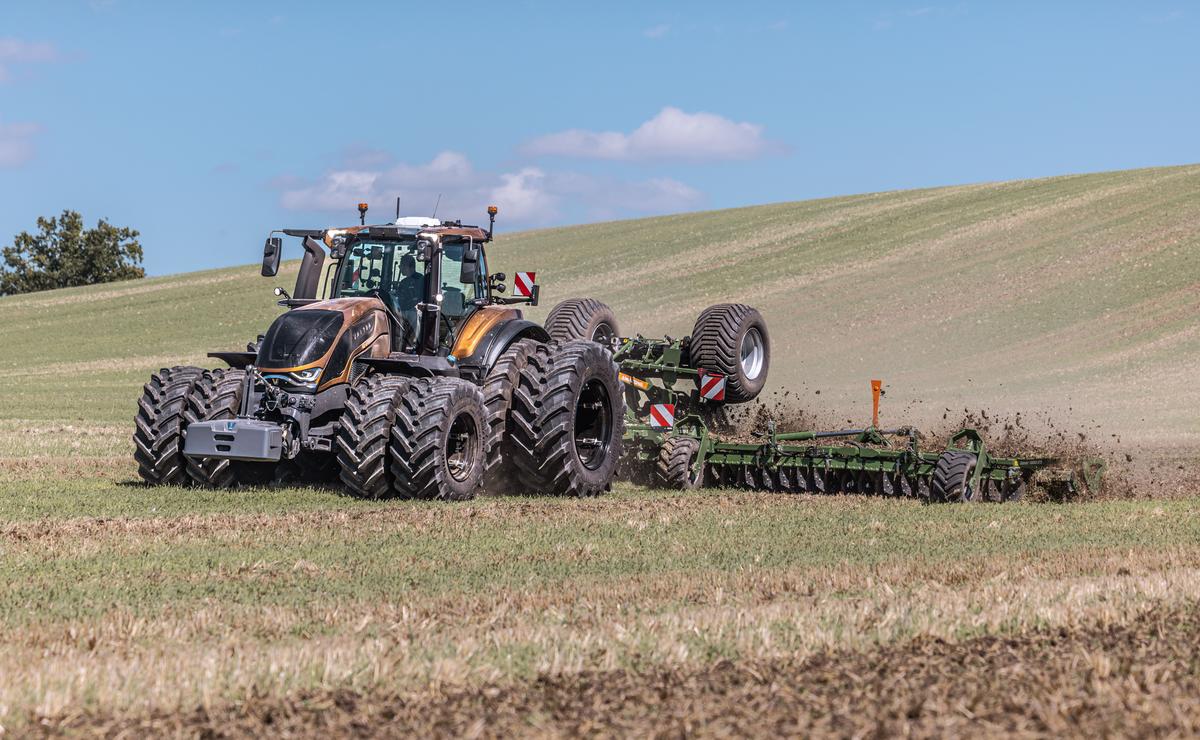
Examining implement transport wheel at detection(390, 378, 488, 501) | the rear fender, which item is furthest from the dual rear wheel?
the rear fender

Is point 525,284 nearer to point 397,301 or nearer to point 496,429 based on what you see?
point 397,301

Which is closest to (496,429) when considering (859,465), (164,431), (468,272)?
(468,272)

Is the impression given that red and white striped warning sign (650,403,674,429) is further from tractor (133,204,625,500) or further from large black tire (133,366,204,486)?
large black tire (133,366,204,486)

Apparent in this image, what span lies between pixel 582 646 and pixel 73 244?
8292 cm

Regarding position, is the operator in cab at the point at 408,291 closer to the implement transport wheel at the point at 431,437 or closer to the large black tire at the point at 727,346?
the implement transport wheel at the point at 431,437

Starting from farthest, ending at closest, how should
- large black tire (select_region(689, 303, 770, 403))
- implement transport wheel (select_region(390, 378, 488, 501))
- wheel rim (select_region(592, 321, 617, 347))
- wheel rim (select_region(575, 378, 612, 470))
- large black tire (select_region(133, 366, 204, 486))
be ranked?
large black tire (select_region(689, 303, 770, 403)) → wheel rim (select_region(592, 321, 617, 347)) → wheel rim (select_region(575, 378, 612, 470)) → large black tire (select_region(133, 366, 204, 486)) → implement transport wheel (select_region(390, 378, 488, 501))

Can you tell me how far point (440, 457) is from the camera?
11.4 meters

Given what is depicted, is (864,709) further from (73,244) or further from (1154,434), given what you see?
(73,244)

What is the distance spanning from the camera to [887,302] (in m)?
37.5

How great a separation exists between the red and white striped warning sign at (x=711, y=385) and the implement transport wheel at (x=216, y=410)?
6.50 metres

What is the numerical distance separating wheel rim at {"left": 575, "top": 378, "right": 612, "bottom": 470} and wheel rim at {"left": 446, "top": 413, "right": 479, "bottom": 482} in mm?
1579

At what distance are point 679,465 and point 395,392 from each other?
3.68 metres

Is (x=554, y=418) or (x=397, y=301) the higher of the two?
(x=397, y=301)

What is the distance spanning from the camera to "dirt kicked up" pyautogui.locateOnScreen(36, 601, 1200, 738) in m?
4.54
